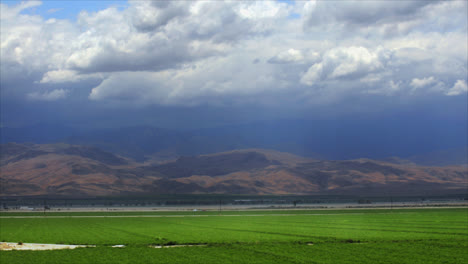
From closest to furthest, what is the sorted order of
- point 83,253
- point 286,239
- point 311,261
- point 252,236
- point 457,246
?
point 311,261
point 83,253
point 457,246
point 286,239
point 252,236

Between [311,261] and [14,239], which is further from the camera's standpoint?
[14,239]

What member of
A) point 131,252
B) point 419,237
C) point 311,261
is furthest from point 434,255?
point 131,252

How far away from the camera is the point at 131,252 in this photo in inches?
1495

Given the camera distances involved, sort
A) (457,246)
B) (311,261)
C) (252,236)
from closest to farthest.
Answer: (311,261), (457,246), (252,236)

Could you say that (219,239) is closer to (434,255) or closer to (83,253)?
(83,253)

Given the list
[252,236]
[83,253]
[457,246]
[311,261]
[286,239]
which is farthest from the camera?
[252,236]

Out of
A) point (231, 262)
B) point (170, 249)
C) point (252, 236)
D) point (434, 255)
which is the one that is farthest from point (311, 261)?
point (252, 236)

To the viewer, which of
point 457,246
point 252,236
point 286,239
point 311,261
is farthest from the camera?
point 252,236

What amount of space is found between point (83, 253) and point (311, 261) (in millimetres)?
17529

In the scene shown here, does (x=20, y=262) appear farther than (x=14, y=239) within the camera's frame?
No

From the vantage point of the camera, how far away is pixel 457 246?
130 ft

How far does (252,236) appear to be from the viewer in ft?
164

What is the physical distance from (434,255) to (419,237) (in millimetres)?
12824

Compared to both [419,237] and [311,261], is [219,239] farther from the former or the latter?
[419,237]
